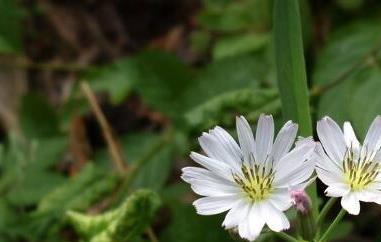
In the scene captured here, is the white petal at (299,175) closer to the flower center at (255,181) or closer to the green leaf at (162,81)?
the flower center at (255,181)

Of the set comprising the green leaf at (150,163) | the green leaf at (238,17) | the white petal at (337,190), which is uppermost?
the green leaf at (238,17)

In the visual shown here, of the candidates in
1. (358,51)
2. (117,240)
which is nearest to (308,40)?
(358,51)

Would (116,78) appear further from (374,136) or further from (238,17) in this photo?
(374,136)

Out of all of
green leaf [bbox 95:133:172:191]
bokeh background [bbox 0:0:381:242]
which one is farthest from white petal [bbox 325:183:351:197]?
green leaf [bbox 95:133:172:191]

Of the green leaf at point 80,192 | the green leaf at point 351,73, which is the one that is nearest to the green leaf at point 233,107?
the green leaf at point 351,73

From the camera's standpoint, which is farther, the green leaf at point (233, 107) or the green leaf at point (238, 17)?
the green leaf at point (238, 17)

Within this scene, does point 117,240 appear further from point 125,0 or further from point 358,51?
point 125,0
